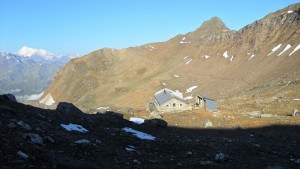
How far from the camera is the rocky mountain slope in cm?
11325

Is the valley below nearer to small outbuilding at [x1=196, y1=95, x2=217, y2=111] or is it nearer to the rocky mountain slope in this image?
small outbuilding at [x1=196, y1=95, x2=217, y2=111]

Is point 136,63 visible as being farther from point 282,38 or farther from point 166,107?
point 166,107

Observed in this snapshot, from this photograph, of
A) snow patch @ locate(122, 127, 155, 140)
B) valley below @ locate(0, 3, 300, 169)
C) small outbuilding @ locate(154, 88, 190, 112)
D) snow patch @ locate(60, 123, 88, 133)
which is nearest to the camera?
valley below @ locate(0, 3, 300, 169)

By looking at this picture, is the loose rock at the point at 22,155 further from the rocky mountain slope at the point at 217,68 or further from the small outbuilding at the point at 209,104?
the rocky mountain slope at the point at 217,68

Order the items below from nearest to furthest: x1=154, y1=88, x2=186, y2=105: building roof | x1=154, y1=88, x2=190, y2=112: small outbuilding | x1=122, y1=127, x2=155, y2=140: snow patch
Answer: x1=122, y1=127, x2=155, y2=140: snow patch
x1=154, y1=88, x2=190, y2=112: small outbuilding
x1=154, y1=88, x2=186, y2=105: building roof

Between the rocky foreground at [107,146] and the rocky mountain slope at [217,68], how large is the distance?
66539 mm

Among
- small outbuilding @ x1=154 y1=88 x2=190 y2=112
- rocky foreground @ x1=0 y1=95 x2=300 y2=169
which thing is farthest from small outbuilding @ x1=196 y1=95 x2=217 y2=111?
rocky foreground @ x1=0 y1=95 x2=300 y2=169

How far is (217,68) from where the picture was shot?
150m

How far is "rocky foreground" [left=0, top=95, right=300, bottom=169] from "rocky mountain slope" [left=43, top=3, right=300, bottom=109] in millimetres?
66539

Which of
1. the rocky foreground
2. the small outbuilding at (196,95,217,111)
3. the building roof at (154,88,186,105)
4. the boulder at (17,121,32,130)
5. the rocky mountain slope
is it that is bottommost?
the rocky foreground

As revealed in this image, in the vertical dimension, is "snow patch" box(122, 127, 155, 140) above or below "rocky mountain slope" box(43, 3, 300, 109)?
below

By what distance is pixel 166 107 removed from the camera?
265 ft

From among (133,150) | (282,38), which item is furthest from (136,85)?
(133,150)

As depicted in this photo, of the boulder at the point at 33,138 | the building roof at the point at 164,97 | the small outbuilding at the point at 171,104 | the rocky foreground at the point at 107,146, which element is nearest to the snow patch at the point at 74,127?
the rocky foreground at the point at 107,146
